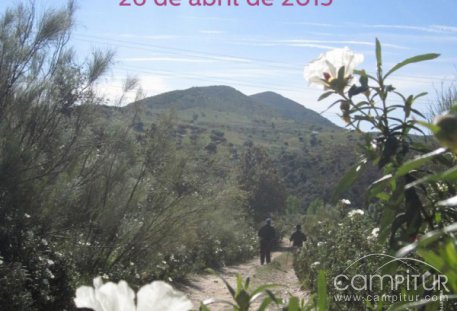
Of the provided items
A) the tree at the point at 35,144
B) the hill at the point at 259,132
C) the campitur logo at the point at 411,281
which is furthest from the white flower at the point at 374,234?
the tree at the point at 35,144

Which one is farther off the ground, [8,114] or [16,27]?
[16,27]

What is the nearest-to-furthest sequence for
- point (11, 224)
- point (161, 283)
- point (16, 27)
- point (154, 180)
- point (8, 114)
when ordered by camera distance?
point (161, 283) → point (11, 224) → point (8, 114) → point (16, 27) → point (154, 180)

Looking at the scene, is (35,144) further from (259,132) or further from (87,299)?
(259,132)

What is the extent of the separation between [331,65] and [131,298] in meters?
0.95

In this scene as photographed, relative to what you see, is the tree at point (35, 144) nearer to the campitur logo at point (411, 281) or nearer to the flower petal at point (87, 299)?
the campitur logo at point (411, 281)

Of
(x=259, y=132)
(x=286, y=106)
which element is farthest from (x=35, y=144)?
(x=286, y=106)

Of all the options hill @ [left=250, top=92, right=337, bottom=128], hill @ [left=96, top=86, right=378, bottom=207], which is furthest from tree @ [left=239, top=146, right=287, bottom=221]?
hill @ [left=250, top=92, right=337, bottom=128]

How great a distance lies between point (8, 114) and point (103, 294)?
6.71m

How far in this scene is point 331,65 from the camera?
141 cm

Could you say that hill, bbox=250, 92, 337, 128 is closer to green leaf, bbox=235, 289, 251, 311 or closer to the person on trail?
the person on trail

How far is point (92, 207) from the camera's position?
7.98 m

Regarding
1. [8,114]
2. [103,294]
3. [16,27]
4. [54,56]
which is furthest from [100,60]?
[103,294]

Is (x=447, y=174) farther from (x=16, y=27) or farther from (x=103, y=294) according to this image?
(x=16, y=27)

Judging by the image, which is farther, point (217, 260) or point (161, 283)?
point (217, 260)
